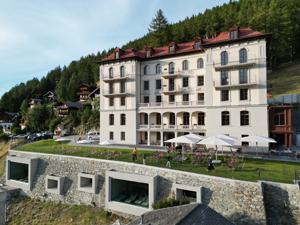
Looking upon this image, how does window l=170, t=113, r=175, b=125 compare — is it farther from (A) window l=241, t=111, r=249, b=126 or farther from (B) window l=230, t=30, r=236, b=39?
(B) window l=230, t=30, r=236, b=39

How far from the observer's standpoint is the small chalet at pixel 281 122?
24484 mm

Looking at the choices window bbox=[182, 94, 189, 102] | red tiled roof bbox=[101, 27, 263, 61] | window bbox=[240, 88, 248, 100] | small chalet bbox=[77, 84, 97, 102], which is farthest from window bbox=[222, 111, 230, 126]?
small chalet bbox=[77, 84, 97, 102]

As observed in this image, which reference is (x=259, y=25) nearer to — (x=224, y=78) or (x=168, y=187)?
(x=224, y=78)

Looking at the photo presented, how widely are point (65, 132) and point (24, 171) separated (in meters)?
23.1

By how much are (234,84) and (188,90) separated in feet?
24.3

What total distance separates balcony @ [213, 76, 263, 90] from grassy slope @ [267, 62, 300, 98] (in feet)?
58.0

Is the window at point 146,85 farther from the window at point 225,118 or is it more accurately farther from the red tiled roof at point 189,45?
the window at point 225,118

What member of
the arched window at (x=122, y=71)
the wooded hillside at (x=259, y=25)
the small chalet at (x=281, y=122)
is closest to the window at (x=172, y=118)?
the arched window at (x=122, y=71)

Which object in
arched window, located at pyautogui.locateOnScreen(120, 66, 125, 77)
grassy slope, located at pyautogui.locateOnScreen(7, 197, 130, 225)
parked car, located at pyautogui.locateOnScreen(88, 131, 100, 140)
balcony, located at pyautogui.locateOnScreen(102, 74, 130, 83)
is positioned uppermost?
arched window, located at pyautogui.locateOnScreen(120, 66, 125, 77)

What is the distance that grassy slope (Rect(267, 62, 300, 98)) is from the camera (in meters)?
40.3

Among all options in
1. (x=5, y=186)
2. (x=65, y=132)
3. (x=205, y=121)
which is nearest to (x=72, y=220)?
(x=5, y=186)

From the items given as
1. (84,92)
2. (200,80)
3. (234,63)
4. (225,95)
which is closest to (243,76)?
(234,63)

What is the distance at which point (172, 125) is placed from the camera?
30.3 meters

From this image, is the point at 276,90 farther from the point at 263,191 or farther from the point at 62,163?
the point at 62,163
